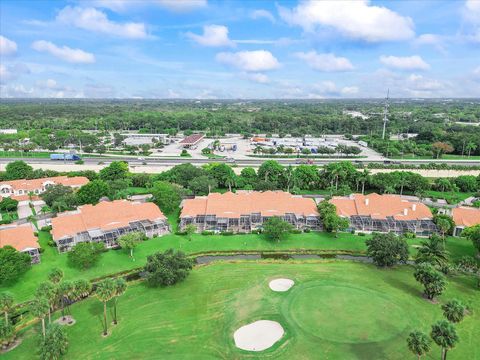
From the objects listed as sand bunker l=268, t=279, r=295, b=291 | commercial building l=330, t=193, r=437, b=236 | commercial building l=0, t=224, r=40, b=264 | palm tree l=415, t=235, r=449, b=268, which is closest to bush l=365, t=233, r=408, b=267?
palm tree l=415, t=235, r=449, b=268

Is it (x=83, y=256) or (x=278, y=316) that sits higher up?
(x=83, y=256)

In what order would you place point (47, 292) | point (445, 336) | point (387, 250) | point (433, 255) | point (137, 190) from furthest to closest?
point (137, 190) < point (387, 250) < point (433, 255) < point (47, 292) < point (445, 336)

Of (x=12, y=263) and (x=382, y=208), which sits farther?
(x=382, y=208)

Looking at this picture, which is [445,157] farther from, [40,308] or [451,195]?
[40,308]

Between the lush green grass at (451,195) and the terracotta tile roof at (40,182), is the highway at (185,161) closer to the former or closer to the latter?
the terracotta tile roof at (40,182)

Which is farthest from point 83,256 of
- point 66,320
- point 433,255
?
point 433,255

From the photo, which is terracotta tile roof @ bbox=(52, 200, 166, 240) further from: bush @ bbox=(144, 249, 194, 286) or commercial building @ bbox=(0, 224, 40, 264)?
bush @ bbox=(144, 249, 194, 286)

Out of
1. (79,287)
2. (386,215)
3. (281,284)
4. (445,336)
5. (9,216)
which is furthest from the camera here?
(9,216)

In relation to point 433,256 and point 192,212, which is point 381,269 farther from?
point 192,212
